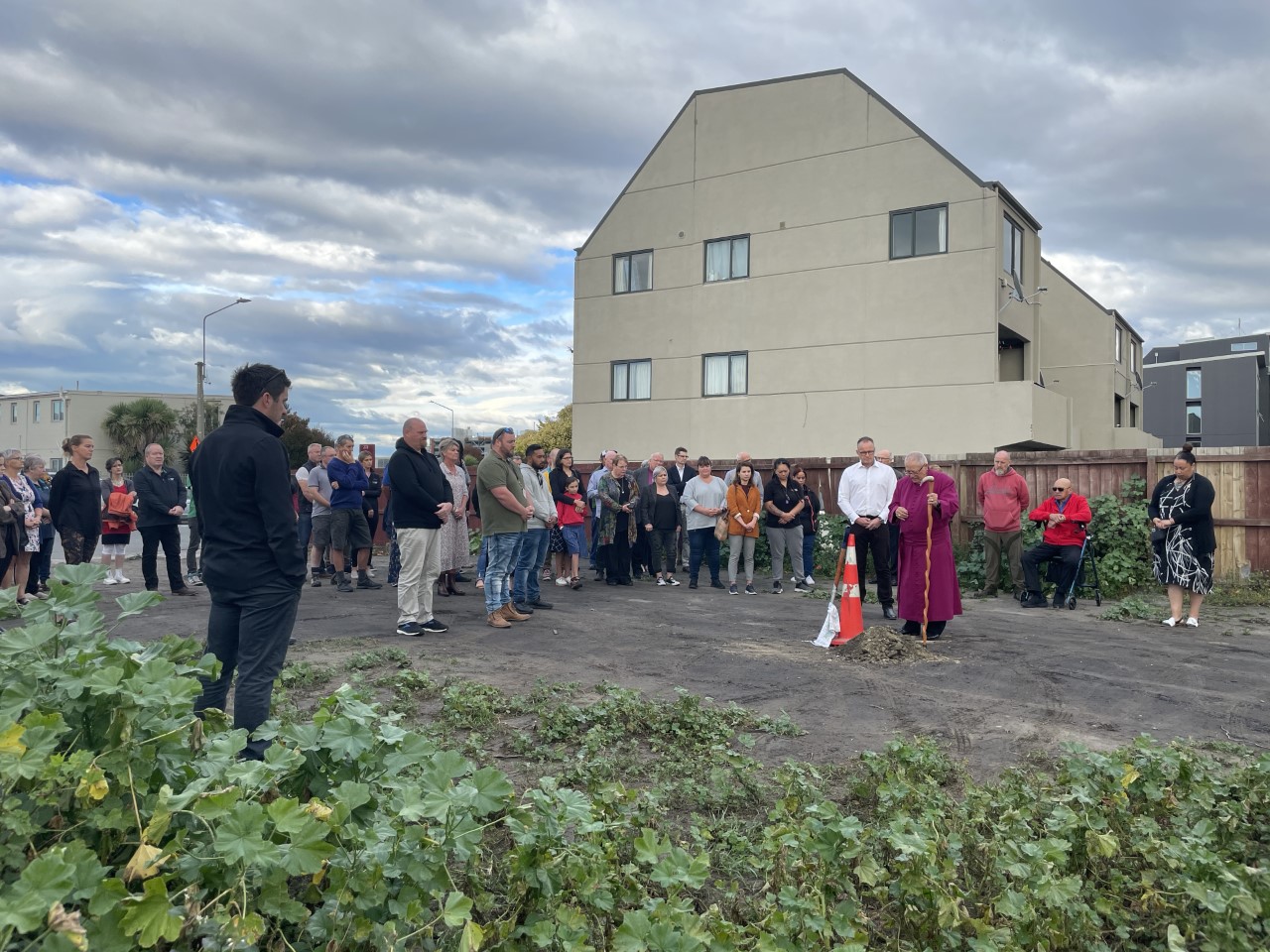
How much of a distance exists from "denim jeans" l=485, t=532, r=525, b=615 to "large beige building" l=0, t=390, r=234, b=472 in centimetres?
5884

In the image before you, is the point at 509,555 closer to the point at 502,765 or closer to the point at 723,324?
the point at 502,765

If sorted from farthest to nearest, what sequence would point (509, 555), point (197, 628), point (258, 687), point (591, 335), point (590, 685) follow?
point (591, 335) < point (509, 555) < point (197, 628) < point (590, 685) < point (258, 687)

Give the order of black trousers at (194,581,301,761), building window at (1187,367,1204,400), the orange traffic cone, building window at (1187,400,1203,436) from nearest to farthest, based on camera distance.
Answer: black trousers at (194,581,301,761) → the orange traffic cone → building window at (1187,367,1204,400) → building window at (1187,400,1203,436)

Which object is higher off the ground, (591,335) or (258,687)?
(591,335)

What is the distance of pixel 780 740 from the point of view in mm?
5746

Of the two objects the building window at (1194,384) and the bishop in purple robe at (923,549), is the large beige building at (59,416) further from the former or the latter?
the building window at (1194,384)

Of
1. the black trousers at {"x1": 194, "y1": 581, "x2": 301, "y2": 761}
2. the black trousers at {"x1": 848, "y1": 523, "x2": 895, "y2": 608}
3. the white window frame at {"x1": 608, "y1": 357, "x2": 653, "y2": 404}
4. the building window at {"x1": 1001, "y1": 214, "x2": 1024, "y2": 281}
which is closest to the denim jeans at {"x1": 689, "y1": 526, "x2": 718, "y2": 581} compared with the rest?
the black trousers at {"x1": 848, "y1": 523, "x2": 895, "y2": 608}

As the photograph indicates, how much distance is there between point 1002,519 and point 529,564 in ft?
22.2

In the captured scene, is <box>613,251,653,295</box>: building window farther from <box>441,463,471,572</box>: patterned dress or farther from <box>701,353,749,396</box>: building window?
<box>441,463,471,572</box>: patterned dress

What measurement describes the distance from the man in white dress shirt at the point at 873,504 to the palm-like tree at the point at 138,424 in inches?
Answer: 2298

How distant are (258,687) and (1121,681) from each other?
21.9ft

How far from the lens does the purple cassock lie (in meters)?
9.46

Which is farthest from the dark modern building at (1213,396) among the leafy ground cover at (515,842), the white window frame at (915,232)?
the leafy ground cover at (515,842)

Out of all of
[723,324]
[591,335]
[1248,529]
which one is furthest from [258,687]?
[591,335]
